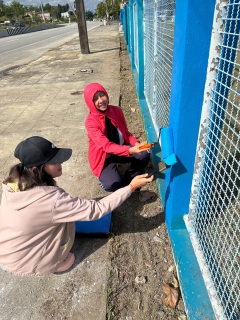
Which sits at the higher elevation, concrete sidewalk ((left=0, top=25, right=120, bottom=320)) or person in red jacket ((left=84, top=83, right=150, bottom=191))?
person in red jacket ((left=84, top=83, right=150, bottom=191))

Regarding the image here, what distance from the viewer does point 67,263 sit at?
203 centimetres

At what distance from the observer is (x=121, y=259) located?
2094 mm

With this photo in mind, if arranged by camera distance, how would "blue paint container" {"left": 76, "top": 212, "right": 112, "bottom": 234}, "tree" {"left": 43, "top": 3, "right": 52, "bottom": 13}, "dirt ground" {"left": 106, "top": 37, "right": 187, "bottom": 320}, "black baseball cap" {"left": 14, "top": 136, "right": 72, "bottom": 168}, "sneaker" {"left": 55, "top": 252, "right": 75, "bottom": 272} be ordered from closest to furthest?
"black baseball cap" {"left": 14, "top": 136, "right": 72, "bottom": 168} < "dirt ground" {"left": 106, "top": 37, "right": 187, "bottom": 320} < "sneaker" {"left": 55, "top": 252, "right": 75, "bottom": 272} < "blue paint container" {"left": 76, "top": 212, "right": 112, "bottom": 234} < "tree" {"left": 43, "top": 3, "right": 52, "bottom": 13}

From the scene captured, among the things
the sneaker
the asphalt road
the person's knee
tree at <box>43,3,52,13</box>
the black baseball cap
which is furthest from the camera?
tree at <box>43,3,52,13</box>

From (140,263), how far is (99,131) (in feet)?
4.06

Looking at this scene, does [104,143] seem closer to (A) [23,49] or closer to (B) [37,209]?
(B) [37,209]

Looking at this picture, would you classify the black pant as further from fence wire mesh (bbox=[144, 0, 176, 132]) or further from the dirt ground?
fence wire mesh (bbox=[144, 0, 176, 132])

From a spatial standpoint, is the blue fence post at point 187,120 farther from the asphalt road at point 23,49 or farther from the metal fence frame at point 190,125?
the asphalt road at point 23,49

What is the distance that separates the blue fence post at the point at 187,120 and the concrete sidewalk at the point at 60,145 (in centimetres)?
59

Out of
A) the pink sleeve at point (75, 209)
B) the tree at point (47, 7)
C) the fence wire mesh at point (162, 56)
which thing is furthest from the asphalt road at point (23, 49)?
the tree at point (47, 7)

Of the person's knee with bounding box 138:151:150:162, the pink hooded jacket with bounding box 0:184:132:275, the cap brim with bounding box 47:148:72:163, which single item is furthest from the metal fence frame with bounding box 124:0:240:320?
the person's knee with bounding box 138:151:150:162

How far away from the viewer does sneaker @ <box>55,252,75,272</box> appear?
6.58ft

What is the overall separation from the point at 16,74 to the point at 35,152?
8.52m

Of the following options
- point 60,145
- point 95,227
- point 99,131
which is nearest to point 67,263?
point 95,227
